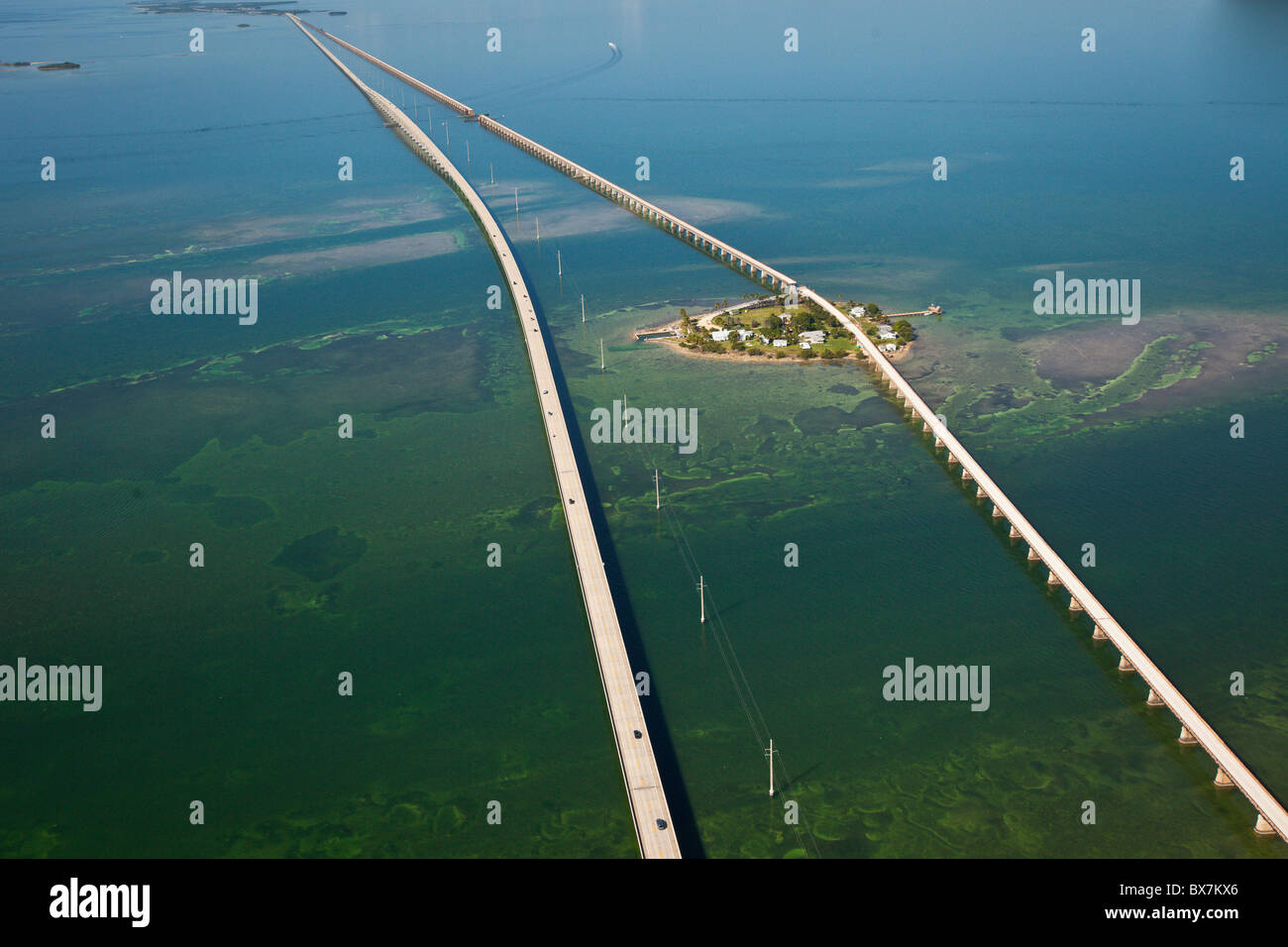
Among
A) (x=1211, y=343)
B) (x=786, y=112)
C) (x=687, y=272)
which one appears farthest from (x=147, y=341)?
(x=786, y=112)

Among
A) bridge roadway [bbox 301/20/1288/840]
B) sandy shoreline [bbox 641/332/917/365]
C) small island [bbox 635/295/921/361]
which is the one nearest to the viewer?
bridge roadway [bbox 301/20/1288/840]

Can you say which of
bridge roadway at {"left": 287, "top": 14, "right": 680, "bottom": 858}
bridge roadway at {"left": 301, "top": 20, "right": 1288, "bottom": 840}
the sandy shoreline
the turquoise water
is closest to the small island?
the sandy shoreline

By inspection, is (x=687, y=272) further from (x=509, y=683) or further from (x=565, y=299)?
(x=509, y=683)

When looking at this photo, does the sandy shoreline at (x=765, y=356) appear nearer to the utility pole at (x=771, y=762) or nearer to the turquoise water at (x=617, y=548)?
the turquoise water at (x=617, y=548)

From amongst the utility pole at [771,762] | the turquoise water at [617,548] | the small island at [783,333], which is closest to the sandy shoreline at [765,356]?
the small island at [783,333]

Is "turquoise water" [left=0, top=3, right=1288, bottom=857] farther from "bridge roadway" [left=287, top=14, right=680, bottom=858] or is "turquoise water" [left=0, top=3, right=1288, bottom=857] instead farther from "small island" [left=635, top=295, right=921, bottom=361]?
"small island" [left=635, top=295, right=921, bottom=361]

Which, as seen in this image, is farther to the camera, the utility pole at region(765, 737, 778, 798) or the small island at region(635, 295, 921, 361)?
the small island at region(635, 295, 921, 361)
